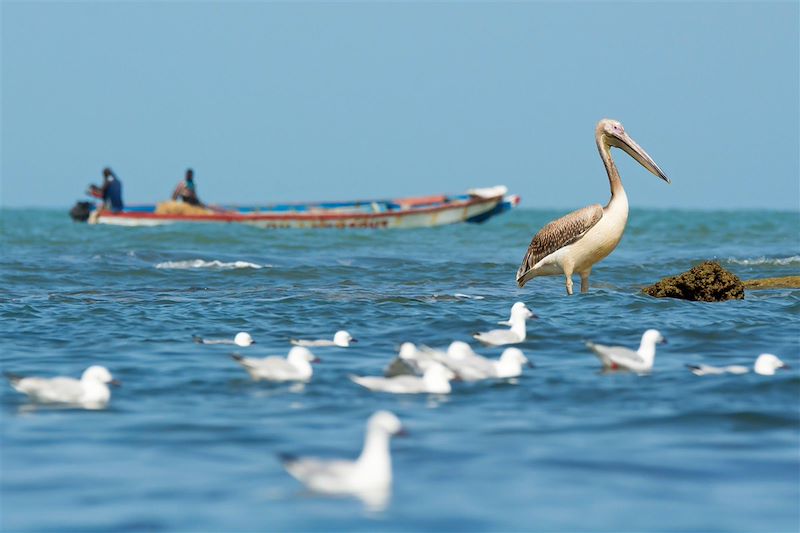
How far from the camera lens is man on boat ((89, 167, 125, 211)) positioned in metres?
41.5

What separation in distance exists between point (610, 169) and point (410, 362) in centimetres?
696

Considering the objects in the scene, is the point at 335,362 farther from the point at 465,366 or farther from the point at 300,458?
the point at 300,458

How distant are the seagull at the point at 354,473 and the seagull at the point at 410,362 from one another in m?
2.83

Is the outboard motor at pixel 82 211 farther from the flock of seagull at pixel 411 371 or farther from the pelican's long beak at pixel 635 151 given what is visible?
the flock of seagull at pixel 411 371

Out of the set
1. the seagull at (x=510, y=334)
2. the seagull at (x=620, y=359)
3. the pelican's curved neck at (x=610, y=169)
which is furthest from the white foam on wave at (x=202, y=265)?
the seagull at (x=620, y=359)

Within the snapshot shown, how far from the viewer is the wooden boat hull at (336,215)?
134 ft

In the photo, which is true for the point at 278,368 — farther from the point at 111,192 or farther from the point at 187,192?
the point at 111,192

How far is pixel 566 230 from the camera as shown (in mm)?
14625

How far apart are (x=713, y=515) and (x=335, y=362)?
16.3 ft

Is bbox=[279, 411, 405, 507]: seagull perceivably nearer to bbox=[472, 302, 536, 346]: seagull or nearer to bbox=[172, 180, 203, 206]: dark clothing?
bbox=[472, 302, 536, 346]: seagull

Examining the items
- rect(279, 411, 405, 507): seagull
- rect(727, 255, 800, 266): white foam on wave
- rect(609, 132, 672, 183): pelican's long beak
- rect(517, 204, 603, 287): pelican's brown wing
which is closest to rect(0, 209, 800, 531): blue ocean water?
rect(279, 411, 405, 507): seagull

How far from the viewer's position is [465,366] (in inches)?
355

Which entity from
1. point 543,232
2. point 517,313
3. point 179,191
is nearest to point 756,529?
point 517,313

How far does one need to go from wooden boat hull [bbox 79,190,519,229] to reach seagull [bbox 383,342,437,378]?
31.6m
